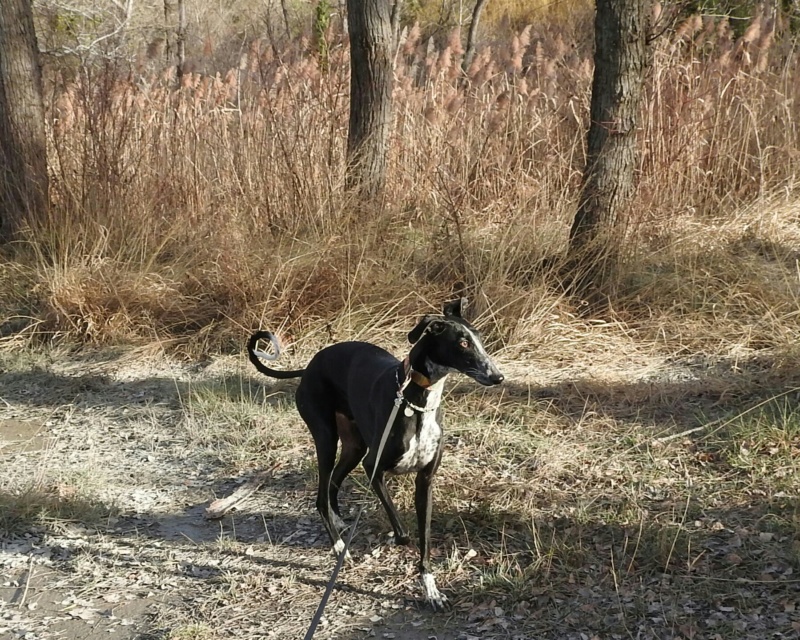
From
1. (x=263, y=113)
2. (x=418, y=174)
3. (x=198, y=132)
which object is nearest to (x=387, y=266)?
(x=418, y=174)

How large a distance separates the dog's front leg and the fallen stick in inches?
47.6

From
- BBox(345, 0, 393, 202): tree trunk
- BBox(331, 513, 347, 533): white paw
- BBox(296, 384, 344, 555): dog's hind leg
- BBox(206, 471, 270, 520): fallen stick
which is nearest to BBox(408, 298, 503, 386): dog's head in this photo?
BBox(296, 384, 344, 555): dog's hind leg

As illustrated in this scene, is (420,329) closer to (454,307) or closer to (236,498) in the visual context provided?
(454,307)

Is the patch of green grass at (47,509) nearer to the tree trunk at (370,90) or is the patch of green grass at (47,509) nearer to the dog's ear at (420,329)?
the dog's ear at (420,329)

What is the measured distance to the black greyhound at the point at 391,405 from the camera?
335 cm

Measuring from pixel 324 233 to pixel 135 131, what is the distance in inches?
85.6

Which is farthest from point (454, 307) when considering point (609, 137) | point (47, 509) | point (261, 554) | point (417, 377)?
point (609, 137)

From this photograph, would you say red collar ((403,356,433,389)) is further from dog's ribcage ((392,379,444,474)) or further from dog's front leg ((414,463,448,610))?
dog's front leg ((414,463,448,610))

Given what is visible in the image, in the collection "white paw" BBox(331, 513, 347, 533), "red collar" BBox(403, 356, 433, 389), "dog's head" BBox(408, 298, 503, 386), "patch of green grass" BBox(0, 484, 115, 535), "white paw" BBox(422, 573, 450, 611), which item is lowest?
"patch of green grass" BBox(0, 484, 115, 535)

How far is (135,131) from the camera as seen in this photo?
Result: 24.5ft

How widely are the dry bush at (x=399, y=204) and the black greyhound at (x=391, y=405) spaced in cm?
218

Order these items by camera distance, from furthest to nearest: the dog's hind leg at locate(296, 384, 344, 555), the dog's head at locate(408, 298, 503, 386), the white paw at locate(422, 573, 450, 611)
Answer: the dog's hind leg at locate(296, 384, 344, 555) → the white paw at locate(422, 573, 450, 611) → the dog's head at locate(408, 298, 503, 386)

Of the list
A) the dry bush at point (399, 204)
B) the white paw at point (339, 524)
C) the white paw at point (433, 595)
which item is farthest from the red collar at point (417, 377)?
the dry bush at point (399, 204)

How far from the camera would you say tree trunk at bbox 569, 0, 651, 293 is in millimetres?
5707
